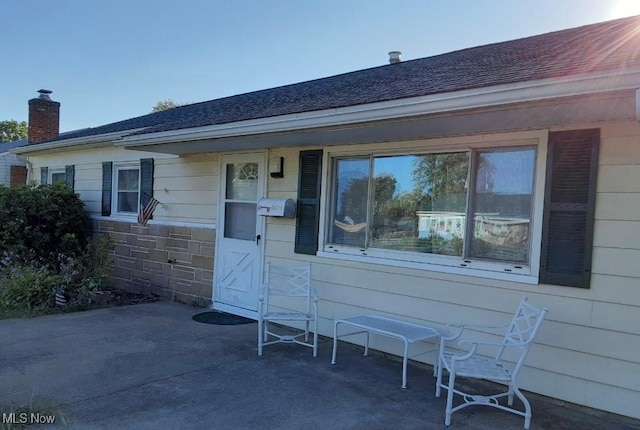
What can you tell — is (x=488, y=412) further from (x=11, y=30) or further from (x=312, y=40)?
(x=11, y=30)

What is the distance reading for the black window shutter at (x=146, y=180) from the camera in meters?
7.29

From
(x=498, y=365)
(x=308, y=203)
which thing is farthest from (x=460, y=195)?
(x=308, y=203)

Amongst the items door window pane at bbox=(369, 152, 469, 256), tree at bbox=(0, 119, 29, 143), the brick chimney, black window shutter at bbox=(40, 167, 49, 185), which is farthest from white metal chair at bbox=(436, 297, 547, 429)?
tree at bbox=(0, 119, 29, 143)

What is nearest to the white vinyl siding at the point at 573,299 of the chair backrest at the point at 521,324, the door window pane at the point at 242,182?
the chair backrest at the point at 521,324

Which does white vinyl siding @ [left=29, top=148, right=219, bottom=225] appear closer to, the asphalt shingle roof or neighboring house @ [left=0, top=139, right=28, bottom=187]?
the asphalt shingle roof

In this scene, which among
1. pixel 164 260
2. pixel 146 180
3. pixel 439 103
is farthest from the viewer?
pixel 146 180

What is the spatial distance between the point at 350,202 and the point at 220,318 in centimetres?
235

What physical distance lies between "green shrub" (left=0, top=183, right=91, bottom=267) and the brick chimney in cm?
381

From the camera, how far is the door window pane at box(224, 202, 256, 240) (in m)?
6.05

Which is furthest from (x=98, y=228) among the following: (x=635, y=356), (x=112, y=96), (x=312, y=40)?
(x=112, y=96)

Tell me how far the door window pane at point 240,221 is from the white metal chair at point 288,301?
0.90 m

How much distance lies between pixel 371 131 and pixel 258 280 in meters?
2.67

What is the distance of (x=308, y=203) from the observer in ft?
17.3

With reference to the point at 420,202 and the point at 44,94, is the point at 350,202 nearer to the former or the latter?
→ the point at 420,202
